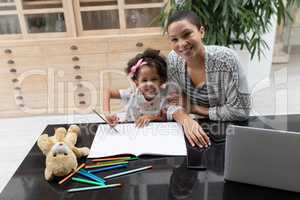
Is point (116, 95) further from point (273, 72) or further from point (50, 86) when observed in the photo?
point (273, 72)

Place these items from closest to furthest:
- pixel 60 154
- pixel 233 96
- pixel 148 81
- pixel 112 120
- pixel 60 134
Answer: pixel 60 154 < pixel 60 134 < pixel 112 120 < pixel 233 96 < pixel 148 81

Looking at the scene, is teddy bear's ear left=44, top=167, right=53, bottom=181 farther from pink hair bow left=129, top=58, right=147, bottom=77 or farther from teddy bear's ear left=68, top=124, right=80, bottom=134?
pink hair bow left=129, top=58, right=147, bottom=77

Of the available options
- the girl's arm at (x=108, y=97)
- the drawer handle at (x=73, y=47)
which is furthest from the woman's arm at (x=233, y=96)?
the drawer handle at (x=73, y=47)

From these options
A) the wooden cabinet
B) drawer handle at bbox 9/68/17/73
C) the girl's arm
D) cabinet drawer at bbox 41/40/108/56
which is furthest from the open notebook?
drawer handle at bbox 9/68/17/73

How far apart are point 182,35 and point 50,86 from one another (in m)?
1.78

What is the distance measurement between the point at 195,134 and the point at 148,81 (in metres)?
0.43

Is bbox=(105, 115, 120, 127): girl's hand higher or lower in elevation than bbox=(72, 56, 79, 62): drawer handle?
lower

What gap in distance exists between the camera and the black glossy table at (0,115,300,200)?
0.70m

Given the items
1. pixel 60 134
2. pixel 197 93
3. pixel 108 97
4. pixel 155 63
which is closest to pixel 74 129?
pixel 60 134

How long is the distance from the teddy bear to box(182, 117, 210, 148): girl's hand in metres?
0.36

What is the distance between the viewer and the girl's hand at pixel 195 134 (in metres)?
0.92

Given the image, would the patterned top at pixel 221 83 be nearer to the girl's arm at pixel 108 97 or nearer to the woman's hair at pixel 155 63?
the woman's hair at pixel 155 63

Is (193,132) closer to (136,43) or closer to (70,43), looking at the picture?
(136,43)

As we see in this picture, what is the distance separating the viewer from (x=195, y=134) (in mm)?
955
